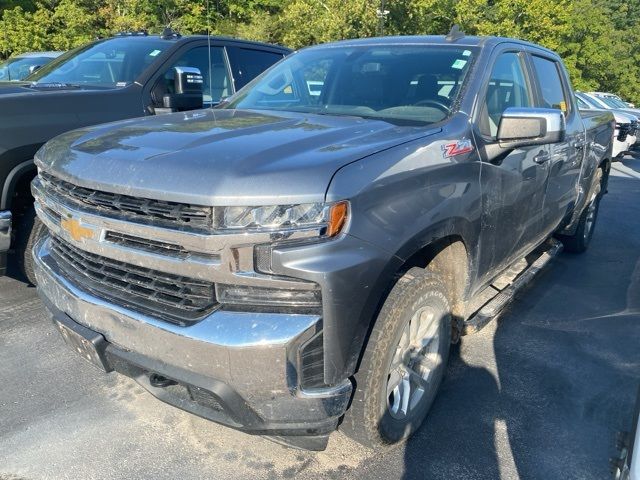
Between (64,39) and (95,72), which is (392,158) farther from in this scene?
(64,39)

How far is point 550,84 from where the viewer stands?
4.48m

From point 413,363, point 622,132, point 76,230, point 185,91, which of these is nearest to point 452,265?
point 413,363

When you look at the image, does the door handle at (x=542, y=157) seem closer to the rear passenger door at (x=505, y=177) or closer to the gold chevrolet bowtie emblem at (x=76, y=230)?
the rear passenger door at (x=505, y=177)

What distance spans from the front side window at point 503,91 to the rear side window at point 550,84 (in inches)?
13.9

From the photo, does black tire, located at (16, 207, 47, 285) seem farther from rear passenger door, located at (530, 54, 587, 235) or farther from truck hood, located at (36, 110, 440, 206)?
rear passenger door, located at (530, 54, 587, 235)

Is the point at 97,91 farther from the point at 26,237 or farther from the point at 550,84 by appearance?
the point at 550,84

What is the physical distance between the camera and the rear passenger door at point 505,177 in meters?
3.07

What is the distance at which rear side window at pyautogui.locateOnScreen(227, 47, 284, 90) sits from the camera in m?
5.81

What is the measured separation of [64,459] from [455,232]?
218 cm

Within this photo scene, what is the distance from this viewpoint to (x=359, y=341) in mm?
2174

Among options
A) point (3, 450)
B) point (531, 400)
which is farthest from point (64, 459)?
point (531, 400)

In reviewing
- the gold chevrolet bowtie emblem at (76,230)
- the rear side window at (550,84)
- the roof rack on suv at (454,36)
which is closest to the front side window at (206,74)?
the roof rack on suv at (454,36)

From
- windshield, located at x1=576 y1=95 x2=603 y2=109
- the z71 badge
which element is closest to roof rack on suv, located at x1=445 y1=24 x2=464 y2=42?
the z71 badge

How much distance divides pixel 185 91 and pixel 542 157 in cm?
273
